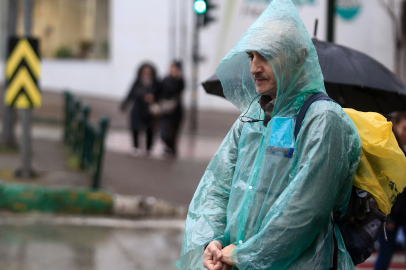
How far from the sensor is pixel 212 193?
7.82ft

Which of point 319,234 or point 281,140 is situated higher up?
point 281,140

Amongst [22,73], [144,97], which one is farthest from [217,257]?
[144,97]

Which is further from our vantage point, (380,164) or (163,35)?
(163,35)

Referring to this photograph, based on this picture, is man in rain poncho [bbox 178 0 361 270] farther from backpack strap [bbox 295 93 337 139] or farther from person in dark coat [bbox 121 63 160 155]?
person in dark coat [bbox 121 63 160 155]

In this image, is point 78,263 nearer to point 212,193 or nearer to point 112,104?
point 212,193

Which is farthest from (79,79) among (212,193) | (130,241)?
(212,193)

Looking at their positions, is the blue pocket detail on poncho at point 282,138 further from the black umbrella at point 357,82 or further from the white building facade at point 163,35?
the white building facade at point 163,35

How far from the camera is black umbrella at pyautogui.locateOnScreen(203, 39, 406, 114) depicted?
3857 mm

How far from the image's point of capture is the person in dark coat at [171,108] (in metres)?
11.6

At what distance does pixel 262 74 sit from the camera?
219 centimetres

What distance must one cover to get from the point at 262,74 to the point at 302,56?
16 cm

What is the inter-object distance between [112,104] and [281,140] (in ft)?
70.5

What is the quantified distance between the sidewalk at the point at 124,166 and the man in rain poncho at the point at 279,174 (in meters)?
5.65

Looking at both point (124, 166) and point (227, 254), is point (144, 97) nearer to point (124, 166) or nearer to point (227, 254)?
point (124, 166)
